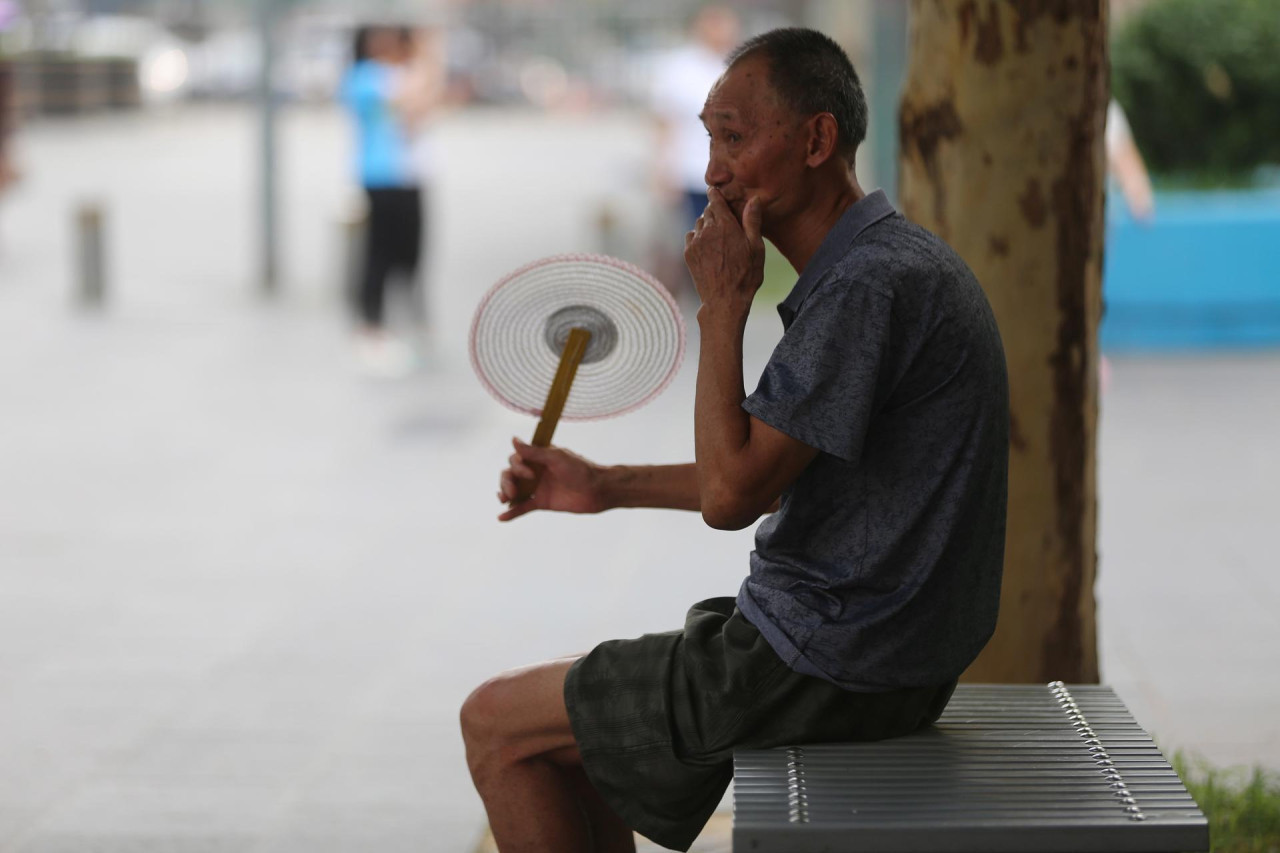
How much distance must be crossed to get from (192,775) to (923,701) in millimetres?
2256

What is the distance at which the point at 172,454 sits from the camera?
775 cm

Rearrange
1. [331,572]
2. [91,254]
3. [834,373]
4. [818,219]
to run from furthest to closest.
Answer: [91,254]
[331,572]
[818,219]
[834,373]

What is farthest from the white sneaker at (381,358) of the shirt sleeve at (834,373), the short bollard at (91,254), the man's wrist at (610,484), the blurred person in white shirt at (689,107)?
the shirt sleeve at (834,373)

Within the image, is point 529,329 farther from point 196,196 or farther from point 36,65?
point 36,65

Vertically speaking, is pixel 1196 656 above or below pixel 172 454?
above

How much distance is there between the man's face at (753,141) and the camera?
2463 mm

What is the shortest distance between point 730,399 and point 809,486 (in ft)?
0.62

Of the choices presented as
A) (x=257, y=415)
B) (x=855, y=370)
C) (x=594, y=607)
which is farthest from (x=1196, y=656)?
(x=257, y=415)

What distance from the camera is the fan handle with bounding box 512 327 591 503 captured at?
288 centimetres

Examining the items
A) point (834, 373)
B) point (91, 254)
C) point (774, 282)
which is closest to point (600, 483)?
point (834, 373)

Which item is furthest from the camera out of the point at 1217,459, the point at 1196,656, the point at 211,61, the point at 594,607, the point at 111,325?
the point at 211,61

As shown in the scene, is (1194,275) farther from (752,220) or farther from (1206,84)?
(752,220)

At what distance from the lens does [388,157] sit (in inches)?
378

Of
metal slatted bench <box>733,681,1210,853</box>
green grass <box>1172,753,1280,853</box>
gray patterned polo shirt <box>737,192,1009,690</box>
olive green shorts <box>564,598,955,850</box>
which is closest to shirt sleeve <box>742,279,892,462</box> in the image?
gray patterned polo shirt <box>737,192,1009,690</box>
